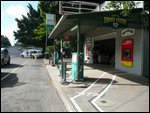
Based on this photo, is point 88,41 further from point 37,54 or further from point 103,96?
point 103,96

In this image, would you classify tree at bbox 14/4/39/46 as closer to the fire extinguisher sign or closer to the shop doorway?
the shop doorway

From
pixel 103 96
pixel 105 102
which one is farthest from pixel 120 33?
pixel 105 102

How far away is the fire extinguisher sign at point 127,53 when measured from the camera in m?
19.2

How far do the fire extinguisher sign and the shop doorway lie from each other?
8.48 m

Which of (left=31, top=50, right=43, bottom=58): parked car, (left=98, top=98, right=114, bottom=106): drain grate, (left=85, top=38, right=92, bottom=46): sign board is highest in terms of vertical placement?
(left=85, top=38, right=92, bottom=46): sign board

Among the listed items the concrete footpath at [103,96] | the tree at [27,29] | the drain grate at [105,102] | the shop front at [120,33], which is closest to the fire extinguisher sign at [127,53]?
the shop front at [120,33]

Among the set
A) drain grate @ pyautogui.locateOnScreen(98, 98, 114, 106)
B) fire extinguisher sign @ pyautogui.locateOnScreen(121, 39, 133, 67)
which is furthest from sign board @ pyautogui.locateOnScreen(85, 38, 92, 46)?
drain grate @ pyautogui.locateOnScreen(98, 98, 114, 106)

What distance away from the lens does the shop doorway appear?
97.3ft

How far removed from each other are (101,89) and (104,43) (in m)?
18.0

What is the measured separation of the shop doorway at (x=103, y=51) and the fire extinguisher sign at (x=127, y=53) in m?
8.48

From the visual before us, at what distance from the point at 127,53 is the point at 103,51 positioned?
10.6 m

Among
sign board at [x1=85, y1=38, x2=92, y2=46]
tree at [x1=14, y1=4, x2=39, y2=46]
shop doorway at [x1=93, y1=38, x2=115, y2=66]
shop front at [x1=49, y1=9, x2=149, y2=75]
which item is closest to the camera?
shop front at [x1=49, y1=9, x2=149, y2=75]

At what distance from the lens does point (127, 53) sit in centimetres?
1994

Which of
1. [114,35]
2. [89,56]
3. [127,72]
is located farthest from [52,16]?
[127,72]
